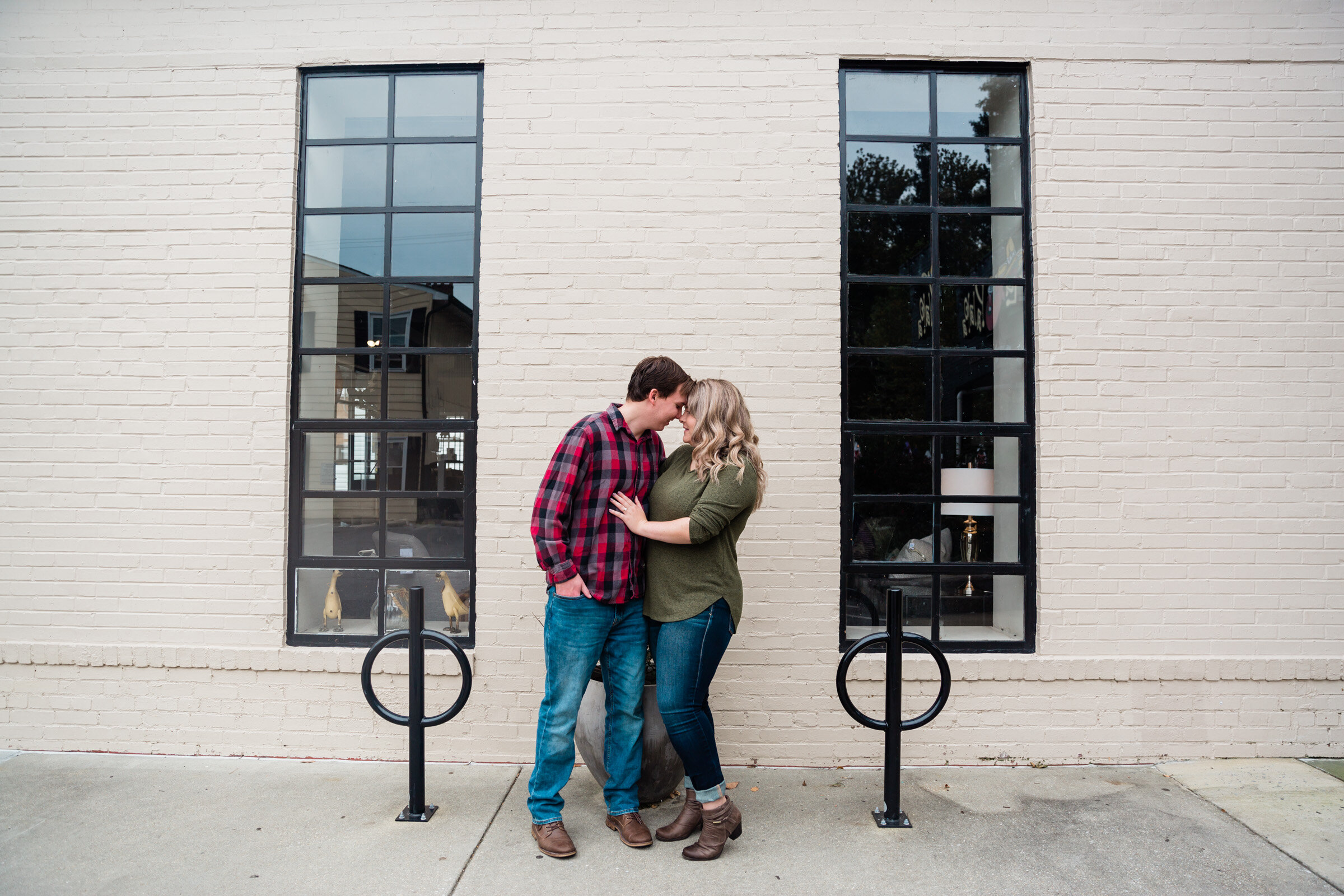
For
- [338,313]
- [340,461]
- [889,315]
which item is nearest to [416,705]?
[340,461]

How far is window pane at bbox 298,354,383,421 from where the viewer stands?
4.29 metres

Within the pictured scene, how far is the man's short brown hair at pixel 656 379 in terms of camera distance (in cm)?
316

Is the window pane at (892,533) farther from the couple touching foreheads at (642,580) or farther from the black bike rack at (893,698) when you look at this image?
the couple touching foreheads at (642,580)

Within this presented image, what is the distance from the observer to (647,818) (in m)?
3.44

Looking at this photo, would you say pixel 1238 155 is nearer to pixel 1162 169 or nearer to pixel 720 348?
pixel 1162 169

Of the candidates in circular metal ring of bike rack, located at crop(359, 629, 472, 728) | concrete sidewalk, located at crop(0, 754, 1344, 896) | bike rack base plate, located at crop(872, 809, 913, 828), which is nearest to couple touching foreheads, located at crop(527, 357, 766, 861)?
concrete sidewalk, located at crop(0, 754, 1344, 896)

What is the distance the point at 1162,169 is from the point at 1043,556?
88.6 inches

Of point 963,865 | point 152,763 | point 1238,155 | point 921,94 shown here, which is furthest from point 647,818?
point 1238,155

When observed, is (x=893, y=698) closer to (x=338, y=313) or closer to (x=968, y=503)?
(x=968, y=503)

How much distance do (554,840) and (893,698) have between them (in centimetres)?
158

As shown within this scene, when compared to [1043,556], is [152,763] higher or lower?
lower

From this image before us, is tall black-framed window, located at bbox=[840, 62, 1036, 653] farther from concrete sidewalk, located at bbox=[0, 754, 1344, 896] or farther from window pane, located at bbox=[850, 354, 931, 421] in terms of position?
concrete sidewalk, located at bbox=[0, 754, 1344, 896]

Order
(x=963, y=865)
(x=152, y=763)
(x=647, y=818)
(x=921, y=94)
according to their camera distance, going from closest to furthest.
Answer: (x=963, y=865) → (x=647, y=818) → (x=152, y=763) → (x=921, y=94)

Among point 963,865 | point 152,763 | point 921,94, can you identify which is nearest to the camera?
point 963,865
